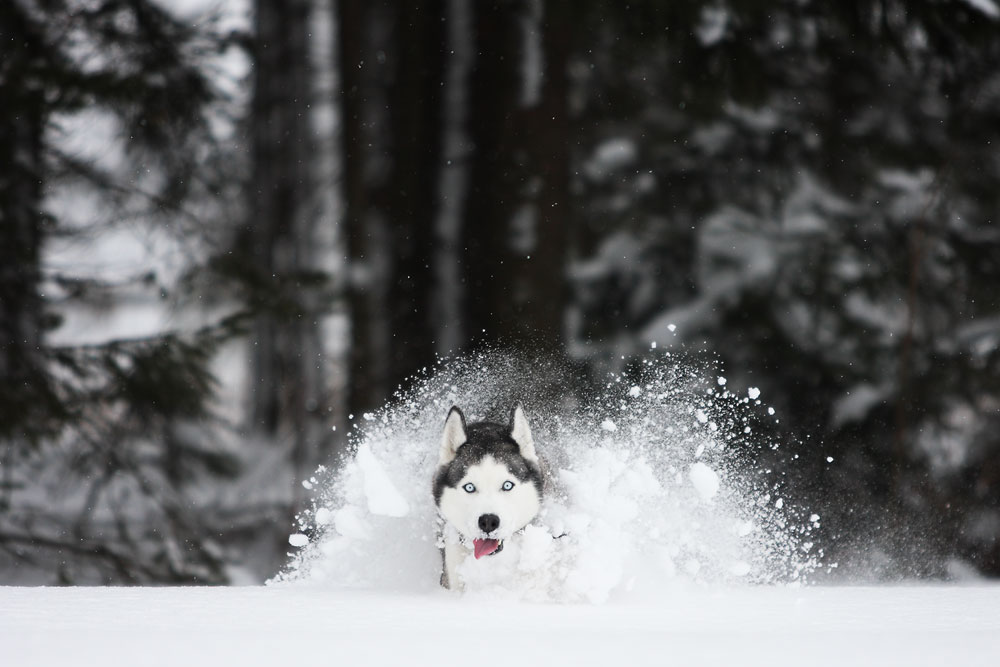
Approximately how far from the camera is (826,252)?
663 cm

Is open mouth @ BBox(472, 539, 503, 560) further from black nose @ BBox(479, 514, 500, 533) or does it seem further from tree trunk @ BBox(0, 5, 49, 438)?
tree trunk @ BBox(0, 5, 49, 438)

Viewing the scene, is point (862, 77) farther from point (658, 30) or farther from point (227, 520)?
point (227, 520)

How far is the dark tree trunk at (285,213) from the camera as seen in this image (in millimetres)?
8133

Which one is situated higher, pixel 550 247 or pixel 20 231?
pixel 20 231

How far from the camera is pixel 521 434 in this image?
3.18 metres

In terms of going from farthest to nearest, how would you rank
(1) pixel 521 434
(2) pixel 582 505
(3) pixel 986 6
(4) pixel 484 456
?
(3) pixel 986 6 < (2) pixel 582 505 < (1) pixel 521 434 < (4) pixel 484 456

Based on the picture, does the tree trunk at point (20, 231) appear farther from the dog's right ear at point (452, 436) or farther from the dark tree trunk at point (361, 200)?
the dog's right ear at point (452, 436)

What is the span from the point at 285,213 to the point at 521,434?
6037 mm

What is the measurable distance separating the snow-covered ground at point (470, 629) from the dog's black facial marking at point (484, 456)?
37 cm

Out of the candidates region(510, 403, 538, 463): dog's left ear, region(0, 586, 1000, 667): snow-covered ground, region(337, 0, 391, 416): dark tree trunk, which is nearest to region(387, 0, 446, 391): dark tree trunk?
region(337, 0, 391, 416): dark tree trunk

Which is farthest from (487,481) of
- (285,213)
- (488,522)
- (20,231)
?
(285,213)

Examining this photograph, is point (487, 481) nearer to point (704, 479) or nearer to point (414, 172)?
point (704, 479)

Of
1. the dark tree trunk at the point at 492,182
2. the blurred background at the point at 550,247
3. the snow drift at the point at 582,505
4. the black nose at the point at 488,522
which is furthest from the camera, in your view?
the blurred background at the point at 550,247

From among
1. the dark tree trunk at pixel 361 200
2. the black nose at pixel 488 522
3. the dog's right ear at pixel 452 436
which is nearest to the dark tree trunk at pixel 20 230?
the dark tree trunk at pixel 361 200
